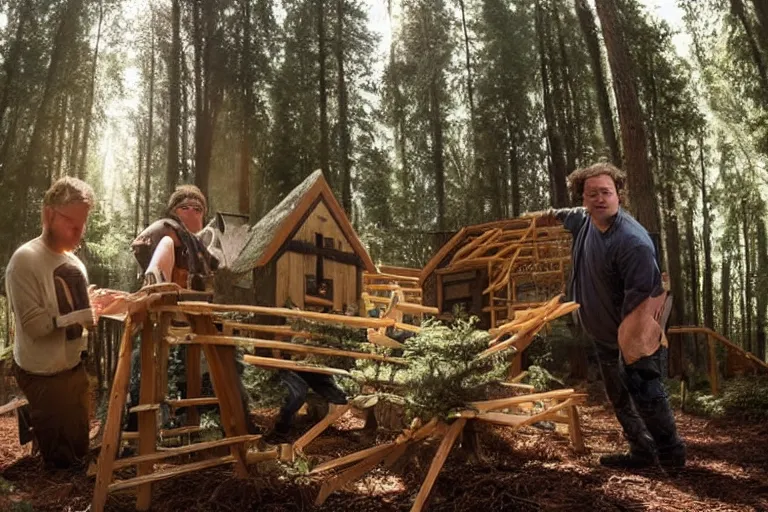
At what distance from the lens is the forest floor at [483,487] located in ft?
8.54

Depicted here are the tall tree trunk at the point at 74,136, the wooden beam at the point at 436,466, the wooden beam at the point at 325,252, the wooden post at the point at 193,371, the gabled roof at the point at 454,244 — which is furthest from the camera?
the tall tree trunk at the point at 74,136

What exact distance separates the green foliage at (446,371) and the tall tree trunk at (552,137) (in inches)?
571

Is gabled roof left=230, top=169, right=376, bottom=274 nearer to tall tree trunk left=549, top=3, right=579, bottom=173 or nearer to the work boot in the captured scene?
the work boot

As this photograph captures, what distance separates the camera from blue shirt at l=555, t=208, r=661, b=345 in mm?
3297

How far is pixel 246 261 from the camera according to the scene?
860 centimetres

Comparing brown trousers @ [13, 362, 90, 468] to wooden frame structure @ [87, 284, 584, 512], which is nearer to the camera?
wooden frame structure @ [87, 284, 584, 512]

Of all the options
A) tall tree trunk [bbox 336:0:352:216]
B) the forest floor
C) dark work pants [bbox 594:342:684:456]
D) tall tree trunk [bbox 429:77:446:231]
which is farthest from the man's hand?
tall tree trunk [bbox 429:77:446:231]

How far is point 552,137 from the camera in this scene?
17.7 metres

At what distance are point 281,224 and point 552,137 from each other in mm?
11960

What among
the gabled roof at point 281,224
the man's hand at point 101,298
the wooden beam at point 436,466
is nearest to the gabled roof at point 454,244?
the gabled roof at point 281,224

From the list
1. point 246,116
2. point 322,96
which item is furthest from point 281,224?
point 322,96

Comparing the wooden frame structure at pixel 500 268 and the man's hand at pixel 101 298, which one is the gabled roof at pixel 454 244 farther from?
the man's hand at pixel 101 298

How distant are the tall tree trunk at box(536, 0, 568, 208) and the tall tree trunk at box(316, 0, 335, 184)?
7.12m

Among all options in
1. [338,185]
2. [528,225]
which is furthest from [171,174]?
[528,225]
